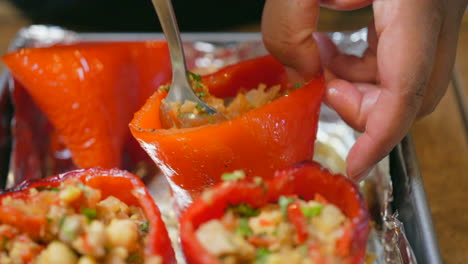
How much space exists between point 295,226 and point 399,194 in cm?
58

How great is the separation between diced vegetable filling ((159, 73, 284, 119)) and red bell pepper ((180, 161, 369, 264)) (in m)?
0.34

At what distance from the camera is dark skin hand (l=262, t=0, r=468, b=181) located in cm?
93

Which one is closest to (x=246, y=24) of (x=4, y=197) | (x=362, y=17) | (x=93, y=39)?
(x=362, y=17)

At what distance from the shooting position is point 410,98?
93cm

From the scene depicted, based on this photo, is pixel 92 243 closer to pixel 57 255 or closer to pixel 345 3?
pixel 57 255

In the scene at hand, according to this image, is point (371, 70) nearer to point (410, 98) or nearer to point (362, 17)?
point (410, 98)

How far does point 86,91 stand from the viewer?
1337 millimetres

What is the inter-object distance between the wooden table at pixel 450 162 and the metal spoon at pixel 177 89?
675mm

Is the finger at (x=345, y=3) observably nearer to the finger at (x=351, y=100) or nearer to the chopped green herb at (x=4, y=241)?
the finger at (x=351, y=100)

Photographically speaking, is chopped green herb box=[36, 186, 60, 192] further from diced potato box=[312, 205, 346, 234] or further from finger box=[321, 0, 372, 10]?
finger box=[321, 0, 372, 10]

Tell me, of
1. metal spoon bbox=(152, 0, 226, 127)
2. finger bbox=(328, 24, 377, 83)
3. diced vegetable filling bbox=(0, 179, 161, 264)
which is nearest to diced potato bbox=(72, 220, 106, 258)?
diced vegetable filling bbox=(0, 179, 161, 264)

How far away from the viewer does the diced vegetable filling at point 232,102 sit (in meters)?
1.01

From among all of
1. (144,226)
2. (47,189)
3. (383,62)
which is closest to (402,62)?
(383,62)

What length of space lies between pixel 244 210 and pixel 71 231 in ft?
0.76
